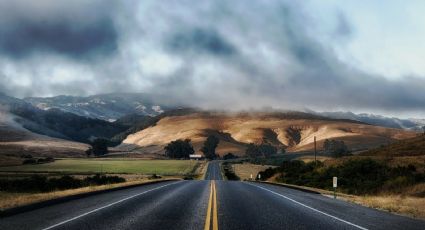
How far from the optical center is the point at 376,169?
56.1 meters

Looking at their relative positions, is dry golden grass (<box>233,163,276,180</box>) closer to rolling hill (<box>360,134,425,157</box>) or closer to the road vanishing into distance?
rolling hill (<box>360,134,425,157</box>)

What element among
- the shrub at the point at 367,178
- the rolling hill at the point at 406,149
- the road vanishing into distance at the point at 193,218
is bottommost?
the road vanishing into distance at the point at 193,218

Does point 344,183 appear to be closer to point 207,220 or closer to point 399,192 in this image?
point 399,192

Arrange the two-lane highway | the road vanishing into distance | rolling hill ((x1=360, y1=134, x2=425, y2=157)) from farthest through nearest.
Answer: rolling hill ((x1=360, y1=134, x2=425, y2=157)) → the road vanishing into distance → the two-lane highway

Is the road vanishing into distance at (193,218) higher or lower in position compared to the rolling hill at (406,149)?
lower

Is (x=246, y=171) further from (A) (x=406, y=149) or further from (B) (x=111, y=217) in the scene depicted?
(B) (x=111, y=217)

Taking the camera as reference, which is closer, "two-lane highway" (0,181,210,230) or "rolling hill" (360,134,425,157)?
"two-lane highway" (0,181,210,230)

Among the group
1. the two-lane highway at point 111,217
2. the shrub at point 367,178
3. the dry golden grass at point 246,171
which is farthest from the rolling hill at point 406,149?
the two-lane highway at point 111,217

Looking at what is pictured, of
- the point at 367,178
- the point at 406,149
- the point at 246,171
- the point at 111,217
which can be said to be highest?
the point at 406,149

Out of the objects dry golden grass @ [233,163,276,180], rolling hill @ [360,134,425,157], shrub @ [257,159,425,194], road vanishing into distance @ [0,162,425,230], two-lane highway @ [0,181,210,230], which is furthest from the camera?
dry golden grass @ [233,163,276,180]

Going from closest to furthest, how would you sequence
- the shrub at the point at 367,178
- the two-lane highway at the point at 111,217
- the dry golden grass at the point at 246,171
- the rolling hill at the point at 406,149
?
the two-lane highway at the point at 111,217, the shrub at the point at 367,178, the rolling hill at the point at 406,149, the dry golden grass at the point at 246,171

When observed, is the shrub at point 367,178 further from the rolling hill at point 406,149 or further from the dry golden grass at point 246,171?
the dry golden grass at point 246,171

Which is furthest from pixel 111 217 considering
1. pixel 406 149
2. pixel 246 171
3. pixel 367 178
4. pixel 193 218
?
pixel 246 171

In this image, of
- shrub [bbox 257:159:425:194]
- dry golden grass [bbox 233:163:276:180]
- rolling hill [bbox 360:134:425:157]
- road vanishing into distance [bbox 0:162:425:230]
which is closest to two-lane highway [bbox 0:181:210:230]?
road vanishing into distance [bbox 0:162:425:230]
